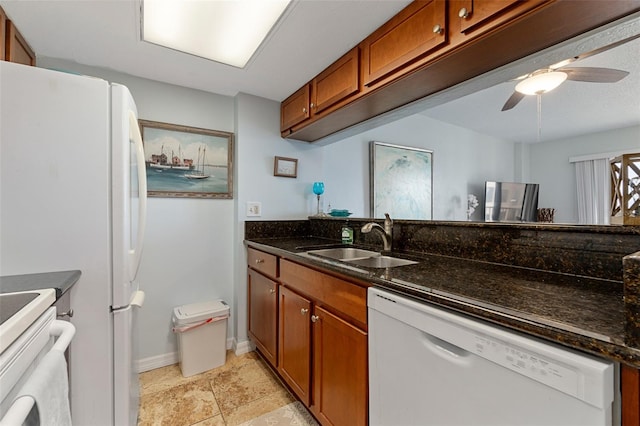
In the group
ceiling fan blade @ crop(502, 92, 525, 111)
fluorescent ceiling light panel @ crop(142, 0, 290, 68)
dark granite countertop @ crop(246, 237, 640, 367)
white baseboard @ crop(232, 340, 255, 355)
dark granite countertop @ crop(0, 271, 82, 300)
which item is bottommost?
white baseboard @ crop(232, 340, 255, 355)

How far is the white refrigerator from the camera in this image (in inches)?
38.9

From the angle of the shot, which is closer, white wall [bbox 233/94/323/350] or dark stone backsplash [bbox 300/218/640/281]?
dark stone backsplash [bbox 300/218/640/281]

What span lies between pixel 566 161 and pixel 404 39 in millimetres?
3174

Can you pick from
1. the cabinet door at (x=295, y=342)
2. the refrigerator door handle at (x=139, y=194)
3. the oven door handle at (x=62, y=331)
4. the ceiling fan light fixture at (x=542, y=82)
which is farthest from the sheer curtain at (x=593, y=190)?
the oven door handle at (x=62, y=331)

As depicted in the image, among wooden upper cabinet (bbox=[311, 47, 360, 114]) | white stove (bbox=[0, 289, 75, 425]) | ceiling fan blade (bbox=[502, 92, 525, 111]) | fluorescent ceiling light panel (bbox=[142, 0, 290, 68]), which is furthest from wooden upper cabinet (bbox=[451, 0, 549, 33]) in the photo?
white stove (bbox=[0, 289, 75, 425])

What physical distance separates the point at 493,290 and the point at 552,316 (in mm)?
218

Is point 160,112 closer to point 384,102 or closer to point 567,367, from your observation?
point 384,102

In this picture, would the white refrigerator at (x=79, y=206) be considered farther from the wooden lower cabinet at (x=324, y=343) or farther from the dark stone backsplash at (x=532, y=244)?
the dark stone backsplash at (x=532, y=244)

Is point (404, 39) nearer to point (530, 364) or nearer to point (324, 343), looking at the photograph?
point (530, 364)

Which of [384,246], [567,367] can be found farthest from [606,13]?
[384,246]

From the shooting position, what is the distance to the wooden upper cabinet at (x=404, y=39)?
3.71 ft

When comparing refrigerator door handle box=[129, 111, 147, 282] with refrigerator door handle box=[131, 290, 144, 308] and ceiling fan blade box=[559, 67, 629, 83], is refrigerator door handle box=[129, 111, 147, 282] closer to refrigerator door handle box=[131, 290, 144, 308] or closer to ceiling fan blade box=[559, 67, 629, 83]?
refrigerator door handle box=[131, 290, 144, 308]

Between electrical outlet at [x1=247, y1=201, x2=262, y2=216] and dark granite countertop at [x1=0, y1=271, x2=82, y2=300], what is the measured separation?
130 centimetres

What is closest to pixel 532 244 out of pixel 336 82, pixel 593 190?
pixel 336 82
